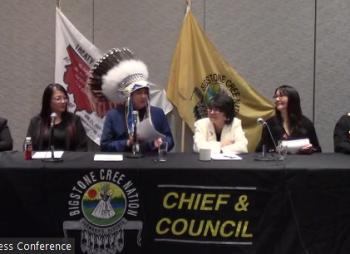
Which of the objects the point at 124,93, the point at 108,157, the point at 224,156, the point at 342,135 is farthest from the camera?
the point at 342,135

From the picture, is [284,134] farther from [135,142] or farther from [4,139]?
[4,139]

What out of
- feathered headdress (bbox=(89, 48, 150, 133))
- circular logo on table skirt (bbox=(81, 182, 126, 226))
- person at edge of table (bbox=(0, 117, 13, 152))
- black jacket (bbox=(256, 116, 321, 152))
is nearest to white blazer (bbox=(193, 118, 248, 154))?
black jacket (bbox=(256, 116, 321, 152))

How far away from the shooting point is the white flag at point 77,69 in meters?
4.11

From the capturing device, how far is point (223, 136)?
11.2 feet

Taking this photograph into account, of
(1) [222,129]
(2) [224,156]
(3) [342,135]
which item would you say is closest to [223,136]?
(1) [222,129]

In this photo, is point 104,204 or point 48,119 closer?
point 104,204

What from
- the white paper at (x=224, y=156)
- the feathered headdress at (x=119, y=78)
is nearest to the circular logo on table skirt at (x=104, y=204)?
the feathered headdress at (x=119, y=78)

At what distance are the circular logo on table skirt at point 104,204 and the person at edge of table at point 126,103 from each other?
43 centimetres

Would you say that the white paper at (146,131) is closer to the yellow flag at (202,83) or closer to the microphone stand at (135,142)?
the microphone stand at (135,142)

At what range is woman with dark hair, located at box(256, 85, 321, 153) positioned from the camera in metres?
3.51

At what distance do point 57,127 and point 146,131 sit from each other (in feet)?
2.68

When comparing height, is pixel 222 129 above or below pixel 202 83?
below

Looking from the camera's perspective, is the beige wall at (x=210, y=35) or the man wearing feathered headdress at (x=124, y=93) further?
the beige wall at (x=210, y=35)

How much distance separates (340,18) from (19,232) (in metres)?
2.95
